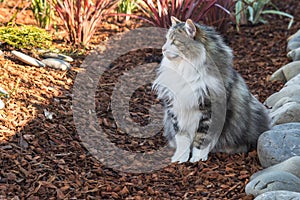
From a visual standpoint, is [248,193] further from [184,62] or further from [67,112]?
[67,112]

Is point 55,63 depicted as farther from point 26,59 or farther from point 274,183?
point 274,183

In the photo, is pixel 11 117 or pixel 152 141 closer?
pixel 11 117

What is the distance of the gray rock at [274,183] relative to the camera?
2.93 m

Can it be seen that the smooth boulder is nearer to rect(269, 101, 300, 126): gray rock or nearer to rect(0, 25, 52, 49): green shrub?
rect(269, 101, 300, 126): gray rock

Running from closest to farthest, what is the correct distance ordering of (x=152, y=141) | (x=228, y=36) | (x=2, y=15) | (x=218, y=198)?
1. (x=218, y=198)
2. (x=152, y=141)
3. (x=2, y=15)
4. (x=228, y=36)

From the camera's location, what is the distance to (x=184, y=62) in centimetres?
347

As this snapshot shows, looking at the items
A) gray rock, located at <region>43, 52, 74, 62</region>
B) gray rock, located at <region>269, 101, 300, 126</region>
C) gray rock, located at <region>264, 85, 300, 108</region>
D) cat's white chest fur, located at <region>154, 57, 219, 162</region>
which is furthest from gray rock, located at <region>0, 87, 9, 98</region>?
gray rock, located at <region>264, 85, 300, 108</region>

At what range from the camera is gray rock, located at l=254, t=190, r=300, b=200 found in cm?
271

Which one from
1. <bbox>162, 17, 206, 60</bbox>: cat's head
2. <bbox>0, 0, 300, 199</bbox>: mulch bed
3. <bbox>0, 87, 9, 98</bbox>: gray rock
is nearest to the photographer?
<bbox>0, 0, 300, 199</bbox>: mulch bed

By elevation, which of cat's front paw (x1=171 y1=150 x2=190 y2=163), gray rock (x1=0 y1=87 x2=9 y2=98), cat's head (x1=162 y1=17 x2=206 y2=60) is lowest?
cat's front paw (x1=171 y1=150 x2=190 y2=163)

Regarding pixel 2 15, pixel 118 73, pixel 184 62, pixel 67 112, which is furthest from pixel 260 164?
pixel 2 15

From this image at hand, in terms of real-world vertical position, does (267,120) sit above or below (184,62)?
below

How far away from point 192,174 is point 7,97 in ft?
4.90

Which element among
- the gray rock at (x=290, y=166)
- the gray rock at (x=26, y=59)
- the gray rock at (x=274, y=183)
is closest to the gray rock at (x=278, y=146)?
the gray rock at (x=290, y=166)
